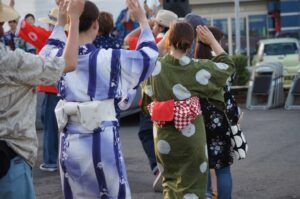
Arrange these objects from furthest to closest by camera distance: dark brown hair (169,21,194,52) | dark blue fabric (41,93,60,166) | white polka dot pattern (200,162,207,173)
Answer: dark blue fabric (41,93,60,166)
white polka dot pattern (200,162,207,173)
dark brown hair (169,21,194,52)

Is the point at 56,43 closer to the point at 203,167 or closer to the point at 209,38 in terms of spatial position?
the point at 209,38

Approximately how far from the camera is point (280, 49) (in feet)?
72.0

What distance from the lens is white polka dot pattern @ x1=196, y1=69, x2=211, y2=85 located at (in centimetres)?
505

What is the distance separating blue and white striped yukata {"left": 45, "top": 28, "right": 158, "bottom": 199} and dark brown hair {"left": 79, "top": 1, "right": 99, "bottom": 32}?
0.38 feet

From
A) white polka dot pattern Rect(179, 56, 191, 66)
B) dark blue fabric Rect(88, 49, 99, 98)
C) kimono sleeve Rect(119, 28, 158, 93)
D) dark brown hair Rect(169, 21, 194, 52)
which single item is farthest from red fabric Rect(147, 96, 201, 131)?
dark blue fabric Rect(88, 49, 99, 98)

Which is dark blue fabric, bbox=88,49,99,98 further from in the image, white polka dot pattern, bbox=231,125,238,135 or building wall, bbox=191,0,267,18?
building wall, bbox=191,0,267,18

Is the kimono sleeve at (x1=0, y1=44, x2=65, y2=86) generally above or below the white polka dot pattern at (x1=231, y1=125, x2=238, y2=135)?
above

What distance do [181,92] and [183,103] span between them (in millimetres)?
83

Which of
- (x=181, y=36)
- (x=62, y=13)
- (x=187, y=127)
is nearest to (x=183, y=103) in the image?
(x=187, y=127)

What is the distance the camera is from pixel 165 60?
5156mm

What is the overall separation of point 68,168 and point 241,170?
4172 millimetres

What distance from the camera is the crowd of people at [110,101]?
3350 millimetres

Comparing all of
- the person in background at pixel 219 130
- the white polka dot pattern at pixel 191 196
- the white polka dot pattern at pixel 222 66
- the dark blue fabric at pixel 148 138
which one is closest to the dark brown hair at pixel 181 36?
the white polka dot pattern at pixel 222 66

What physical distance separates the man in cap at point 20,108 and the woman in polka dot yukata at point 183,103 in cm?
174
